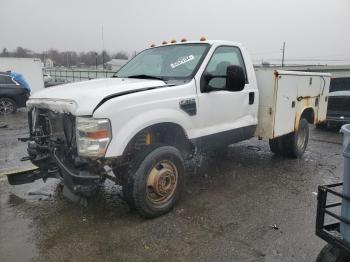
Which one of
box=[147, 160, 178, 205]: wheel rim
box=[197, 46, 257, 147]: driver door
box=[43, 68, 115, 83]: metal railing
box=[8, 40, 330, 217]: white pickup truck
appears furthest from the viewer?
box=[43, 68, 115, 83]: metal railing

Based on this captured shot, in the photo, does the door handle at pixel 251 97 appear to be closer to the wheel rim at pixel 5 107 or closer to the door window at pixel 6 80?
the door window at pixel 6 80

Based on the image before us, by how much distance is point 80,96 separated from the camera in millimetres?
3535

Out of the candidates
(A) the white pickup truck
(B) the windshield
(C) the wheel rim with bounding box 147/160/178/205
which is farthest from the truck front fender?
(B) the windshield

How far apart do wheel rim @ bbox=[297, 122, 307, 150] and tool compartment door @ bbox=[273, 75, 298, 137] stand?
0.65 metres

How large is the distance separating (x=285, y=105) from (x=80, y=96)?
138 inches

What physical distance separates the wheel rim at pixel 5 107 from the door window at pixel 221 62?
35.5ft

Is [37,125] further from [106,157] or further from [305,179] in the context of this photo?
[305,179]

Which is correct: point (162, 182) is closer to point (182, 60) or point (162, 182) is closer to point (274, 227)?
point (274, 227)

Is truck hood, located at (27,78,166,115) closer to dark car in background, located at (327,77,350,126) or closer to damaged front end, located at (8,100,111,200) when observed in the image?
damaged front end, located at (8,100,111,200)

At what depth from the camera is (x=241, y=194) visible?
4699mm

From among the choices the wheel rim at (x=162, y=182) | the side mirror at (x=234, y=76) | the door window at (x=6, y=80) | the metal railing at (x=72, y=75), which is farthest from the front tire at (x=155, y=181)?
the metal railing at (x=72, y=75)

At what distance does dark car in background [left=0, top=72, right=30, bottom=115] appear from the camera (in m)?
13.0

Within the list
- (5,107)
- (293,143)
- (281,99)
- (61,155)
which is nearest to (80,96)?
(61,155)

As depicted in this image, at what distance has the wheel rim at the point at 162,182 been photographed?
151 inches
